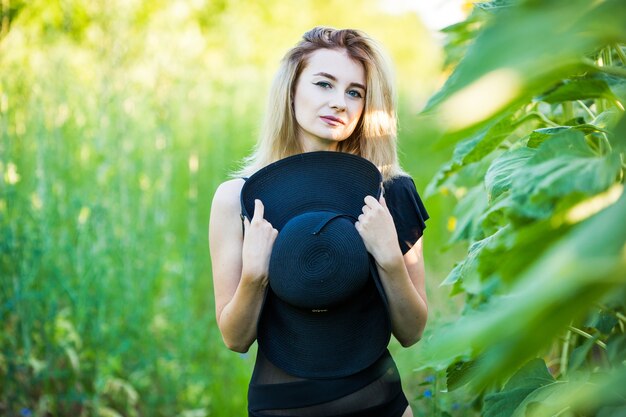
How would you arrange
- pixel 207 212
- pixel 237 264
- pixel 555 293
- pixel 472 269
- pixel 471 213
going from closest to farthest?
pixel 555 293
pixel 472 269
pixel 237 264
pixel 471 213
pixel 207 212

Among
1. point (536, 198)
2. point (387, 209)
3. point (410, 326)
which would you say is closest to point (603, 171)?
point (536, 198)

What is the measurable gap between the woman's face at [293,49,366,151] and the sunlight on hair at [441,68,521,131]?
130cm

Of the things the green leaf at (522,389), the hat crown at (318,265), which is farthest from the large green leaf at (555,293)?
the hat crown at (318,265)

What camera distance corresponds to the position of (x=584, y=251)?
1.46 ft

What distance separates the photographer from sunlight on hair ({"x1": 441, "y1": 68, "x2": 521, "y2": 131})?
1.65 feet

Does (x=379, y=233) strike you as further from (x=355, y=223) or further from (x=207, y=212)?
(x=207, y=212)

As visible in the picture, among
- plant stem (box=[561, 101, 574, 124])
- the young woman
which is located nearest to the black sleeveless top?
the young woman

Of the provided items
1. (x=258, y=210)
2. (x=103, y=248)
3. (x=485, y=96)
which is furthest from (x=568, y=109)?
(x=103, y=248)

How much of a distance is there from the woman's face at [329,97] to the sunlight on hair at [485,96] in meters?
1.30

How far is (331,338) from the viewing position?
1670 millimetres

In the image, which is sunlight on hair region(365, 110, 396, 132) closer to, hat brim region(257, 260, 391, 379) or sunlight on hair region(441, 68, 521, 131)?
hat brim region(257, 260, 391, 379)

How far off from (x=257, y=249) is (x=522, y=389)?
0.65 metres

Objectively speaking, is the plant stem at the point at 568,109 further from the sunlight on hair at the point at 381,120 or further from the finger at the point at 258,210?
the finger at the point at 258,210

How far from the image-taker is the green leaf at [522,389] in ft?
4.22
